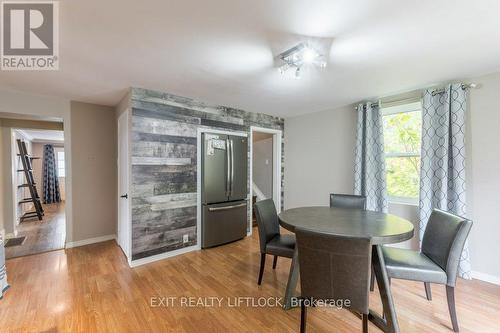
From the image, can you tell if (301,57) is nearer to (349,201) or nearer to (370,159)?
(349,201)

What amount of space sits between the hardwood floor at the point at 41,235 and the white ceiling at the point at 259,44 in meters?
2.41

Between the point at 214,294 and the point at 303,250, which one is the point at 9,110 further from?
the point at 303,250

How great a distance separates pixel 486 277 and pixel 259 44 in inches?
142

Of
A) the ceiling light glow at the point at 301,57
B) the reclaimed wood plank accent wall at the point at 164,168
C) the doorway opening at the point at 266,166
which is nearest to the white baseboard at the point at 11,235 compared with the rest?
the reclaimed wood plank accent wall at the point at 164,168

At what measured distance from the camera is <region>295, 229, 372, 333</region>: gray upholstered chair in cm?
139

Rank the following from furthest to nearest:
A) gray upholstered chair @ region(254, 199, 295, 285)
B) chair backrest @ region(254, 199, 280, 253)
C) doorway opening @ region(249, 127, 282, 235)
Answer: doorway opening @ region(249, 127, 282, 235) → chair backrest @ region(254, 199, 280, 253) → gray upholstered chair @ region(254, 199, 295, 285)

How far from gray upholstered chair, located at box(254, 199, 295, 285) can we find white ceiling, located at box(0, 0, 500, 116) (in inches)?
61.5

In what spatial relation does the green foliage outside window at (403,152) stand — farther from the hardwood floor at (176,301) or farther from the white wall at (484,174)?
the hardwood floor at (176,301)

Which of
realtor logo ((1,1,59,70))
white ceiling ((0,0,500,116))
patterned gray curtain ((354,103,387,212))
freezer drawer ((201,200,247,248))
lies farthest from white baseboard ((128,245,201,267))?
patterned gray curtain ((354,103,387,212))

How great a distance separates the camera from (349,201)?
9.66 ft

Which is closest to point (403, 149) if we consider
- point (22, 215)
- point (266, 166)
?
point (266, 166)

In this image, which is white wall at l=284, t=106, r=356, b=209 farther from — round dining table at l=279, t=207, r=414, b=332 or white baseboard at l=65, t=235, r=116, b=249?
white baseboard at l=65, t=235, r=116, b=249

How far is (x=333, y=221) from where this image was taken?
2.05 m

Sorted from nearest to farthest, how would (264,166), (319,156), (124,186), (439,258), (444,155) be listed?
(439,258) → (444,155) → (124,186) → (319,156) → (264,166)
